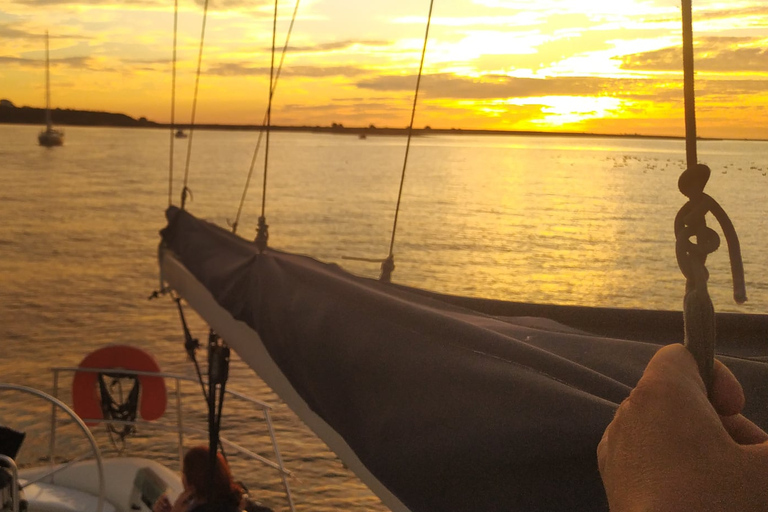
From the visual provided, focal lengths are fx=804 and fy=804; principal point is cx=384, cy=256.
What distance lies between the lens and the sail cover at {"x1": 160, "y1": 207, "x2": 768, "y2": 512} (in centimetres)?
162

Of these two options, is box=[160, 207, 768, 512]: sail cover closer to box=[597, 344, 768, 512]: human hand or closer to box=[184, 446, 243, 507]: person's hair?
box=[597, 344, 768, 512]: human hand

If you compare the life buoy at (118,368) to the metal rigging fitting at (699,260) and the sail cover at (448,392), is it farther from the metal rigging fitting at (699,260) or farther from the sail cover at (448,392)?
the metal rigging fitting at (699,260)

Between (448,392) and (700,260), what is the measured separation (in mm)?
998

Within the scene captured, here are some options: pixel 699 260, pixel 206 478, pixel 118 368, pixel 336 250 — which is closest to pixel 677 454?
pixel 699 260

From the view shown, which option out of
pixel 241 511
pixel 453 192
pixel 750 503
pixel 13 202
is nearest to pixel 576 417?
pixel 750 503

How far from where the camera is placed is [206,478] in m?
4.05

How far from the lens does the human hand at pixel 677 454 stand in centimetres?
86

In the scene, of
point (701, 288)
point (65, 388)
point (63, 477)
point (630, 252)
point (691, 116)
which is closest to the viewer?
point (701, 288)

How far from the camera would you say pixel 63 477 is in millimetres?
5602

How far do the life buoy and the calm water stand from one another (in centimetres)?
174

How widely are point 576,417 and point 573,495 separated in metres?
0.15

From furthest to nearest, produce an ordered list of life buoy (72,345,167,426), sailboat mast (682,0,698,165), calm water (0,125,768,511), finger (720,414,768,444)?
calm water (0,125,768,511) < life buoy (72,345,167,426) < sailboat mast (682,0,698,165) < finger (720,414,768,444)

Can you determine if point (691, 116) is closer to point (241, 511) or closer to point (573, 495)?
point (573, 495)

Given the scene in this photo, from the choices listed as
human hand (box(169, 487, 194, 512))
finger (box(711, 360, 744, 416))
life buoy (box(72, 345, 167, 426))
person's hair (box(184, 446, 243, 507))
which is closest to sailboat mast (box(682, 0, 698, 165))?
finger (box(711, 360, 744, 416))
